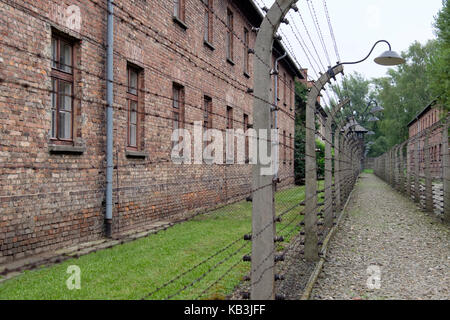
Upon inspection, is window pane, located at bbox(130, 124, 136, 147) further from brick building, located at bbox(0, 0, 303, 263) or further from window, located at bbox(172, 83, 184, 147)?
window, located at bbox(172, 83, 184, 147)

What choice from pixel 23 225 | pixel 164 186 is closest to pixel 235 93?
pixel 164 186

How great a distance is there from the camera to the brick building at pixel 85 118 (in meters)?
6.17

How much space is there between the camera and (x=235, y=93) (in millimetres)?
16203

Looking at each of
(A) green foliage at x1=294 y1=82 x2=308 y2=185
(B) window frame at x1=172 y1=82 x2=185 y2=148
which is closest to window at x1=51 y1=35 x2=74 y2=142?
(B) window frame at x1=172 y1=82 x2=185 y2=148

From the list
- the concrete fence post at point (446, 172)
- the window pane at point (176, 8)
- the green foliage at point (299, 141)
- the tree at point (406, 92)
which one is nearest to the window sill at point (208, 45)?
the window pane at point (176, 8)

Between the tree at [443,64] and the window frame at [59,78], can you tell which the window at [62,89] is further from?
the tree at [443,64]

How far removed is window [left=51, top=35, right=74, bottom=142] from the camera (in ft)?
23.6

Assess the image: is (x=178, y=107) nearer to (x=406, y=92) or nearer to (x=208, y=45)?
(x=208, y=45)

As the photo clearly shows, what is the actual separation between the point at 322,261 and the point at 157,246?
2.63 metres

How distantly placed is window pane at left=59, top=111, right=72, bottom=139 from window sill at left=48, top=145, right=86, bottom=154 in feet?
0.82

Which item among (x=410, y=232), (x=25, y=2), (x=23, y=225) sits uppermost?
(x=25, y=2)

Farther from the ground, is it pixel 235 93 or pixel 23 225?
pixel 235 93

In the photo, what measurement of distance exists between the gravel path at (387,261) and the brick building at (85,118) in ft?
5.57
